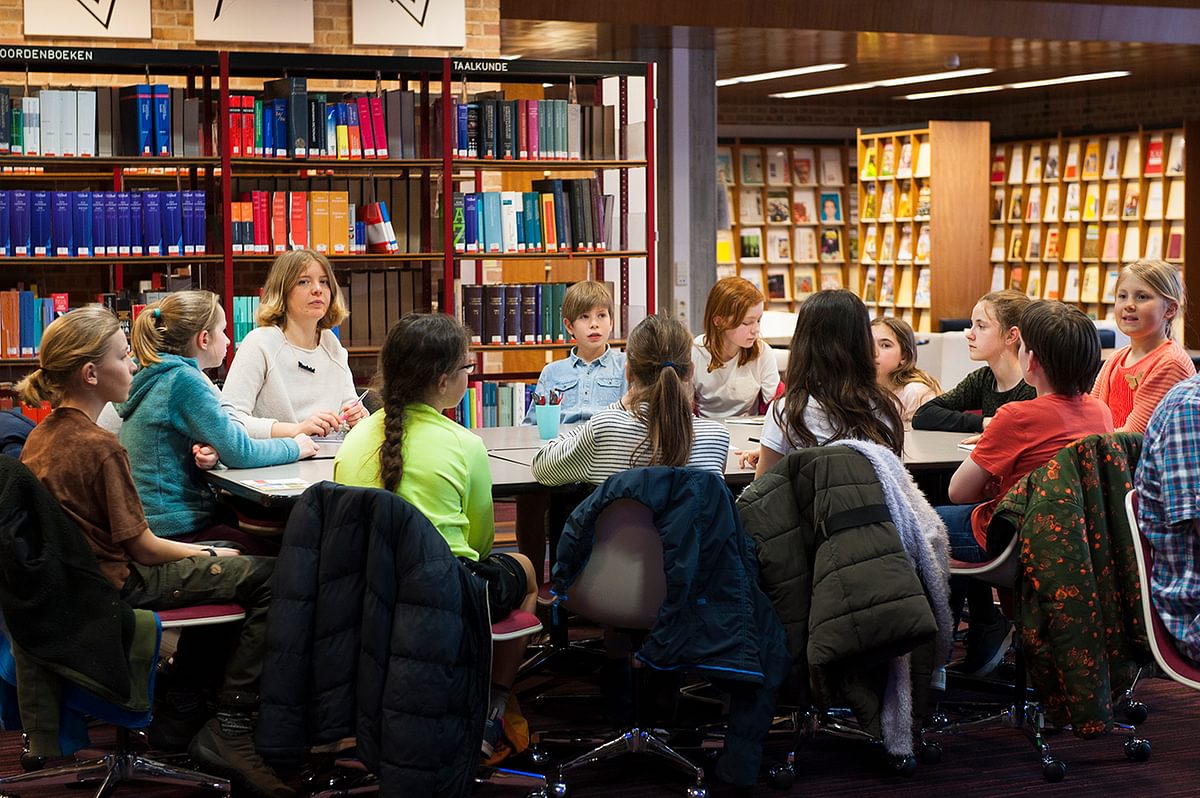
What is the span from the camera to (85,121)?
5.89 meters

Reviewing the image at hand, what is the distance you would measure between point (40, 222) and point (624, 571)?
3.69m

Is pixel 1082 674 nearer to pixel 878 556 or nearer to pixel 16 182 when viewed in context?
pixel 878 556

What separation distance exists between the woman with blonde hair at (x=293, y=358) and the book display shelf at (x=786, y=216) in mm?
10299

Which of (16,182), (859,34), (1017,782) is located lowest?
(1017,782)

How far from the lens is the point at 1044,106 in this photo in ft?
49.4

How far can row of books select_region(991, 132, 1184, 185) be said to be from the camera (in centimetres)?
Result: 1325

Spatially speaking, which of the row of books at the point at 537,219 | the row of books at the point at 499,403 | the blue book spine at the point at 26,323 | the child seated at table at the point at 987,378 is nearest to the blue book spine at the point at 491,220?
the row of books at the point at 537,219

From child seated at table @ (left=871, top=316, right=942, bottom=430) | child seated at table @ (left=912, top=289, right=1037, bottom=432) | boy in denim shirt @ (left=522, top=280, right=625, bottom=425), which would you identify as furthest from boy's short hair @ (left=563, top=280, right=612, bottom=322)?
child seated at table @ (left=912, top=289, right=1037, bottom=432)

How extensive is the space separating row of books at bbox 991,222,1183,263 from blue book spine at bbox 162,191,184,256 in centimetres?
996

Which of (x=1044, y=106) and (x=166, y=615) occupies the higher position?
(x=1044, y=106)

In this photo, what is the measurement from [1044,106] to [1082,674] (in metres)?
12.9

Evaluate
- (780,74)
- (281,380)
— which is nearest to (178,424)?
(281,380)

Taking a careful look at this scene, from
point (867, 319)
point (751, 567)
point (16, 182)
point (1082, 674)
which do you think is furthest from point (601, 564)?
point (16, 182)

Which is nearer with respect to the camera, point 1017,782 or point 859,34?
point 1017,782
